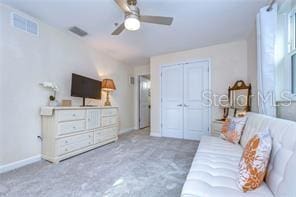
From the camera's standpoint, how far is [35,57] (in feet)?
8.75

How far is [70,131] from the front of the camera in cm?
275

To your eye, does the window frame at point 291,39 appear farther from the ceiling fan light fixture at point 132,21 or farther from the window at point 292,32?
the ceiling fan light fixture at point 132,21

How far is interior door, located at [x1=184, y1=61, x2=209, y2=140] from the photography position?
4020 mm

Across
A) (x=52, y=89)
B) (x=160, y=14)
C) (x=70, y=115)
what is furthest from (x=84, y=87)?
(x=160, y=14)

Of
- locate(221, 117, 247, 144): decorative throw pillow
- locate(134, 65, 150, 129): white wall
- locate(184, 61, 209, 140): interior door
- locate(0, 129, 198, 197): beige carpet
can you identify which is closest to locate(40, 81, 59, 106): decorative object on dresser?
locate(0, 129, 198, 197): beige carpet

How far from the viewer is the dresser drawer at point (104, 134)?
3.35 m

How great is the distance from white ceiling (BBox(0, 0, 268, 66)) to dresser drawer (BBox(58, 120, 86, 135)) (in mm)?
1711

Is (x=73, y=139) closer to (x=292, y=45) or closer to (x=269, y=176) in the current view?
(x=269, y=176)

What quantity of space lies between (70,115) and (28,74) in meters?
0.90

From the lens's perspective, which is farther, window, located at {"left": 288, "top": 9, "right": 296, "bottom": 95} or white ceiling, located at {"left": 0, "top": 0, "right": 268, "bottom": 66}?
white ceiling, located at {"left": 0, "top": 0, "right": 268, "bottom": 66}

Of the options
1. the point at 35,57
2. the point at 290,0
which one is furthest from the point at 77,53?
the point at 290,0

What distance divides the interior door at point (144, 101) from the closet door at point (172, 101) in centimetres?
159

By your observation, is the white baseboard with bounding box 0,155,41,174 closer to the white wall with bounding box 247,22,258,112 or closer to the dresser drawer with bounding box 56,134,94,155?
the dresser drawer with bounding box 56,134,94,155

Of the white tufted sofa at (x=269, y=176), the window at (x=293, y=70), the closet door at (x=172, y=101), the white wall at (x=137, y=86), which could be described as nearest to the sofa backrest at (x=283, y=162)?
the white tufted sofa at (x=269, y=176)
